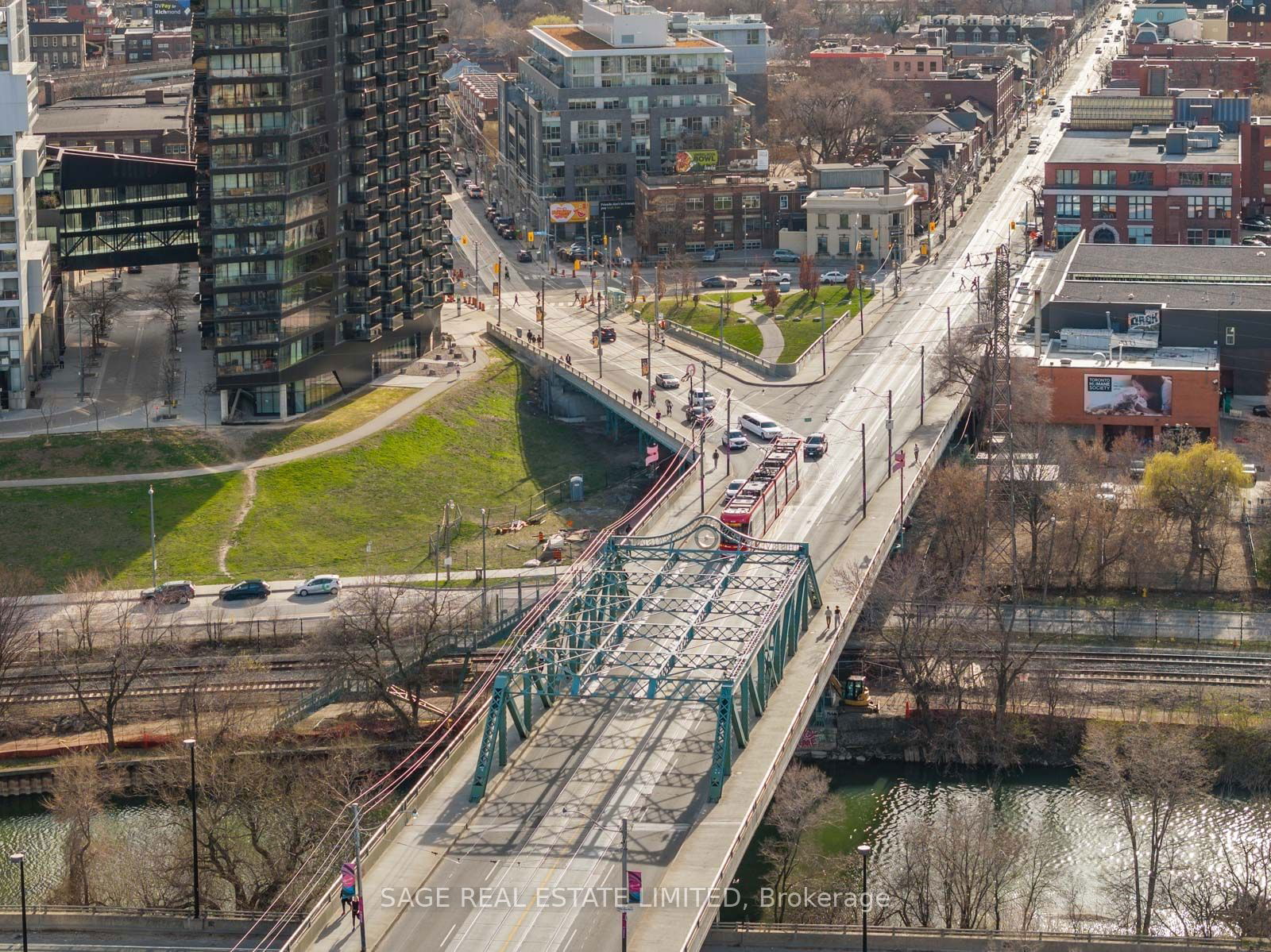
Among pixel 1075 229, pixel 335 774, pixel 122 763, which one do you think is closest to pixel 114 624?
pixel 122 763

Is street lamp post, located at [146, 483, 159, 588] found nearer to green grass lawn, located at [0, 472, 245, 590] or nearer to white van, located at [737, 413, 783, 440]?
green grass lawn, located at [0, 472, 245, 590]

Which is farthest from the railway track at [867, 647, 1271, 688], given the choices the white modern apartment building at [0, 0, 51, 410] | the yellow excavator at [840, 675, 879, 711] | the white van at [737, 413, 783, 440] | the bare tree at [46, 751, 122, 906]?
the white modern apartment building at [0, 0, 51, 410]

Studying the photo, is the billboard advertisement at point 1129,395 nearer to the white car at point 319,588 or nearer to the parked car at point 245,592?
the white car at point 319,588

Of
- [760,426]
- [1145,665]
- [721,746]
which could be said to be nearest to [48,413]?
[760,426]

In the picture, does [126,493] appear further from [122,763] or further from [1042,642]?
[1042,642]

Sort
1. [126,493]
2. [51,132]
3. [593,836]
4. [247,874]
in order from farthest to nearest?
[51,132] < [126,493] < [247,874] < [593,836]

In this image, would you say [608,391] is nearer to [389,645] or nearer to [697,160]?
[389,645]

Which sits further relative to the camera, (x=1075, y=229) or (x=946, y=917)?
(x=1075, y=229)
